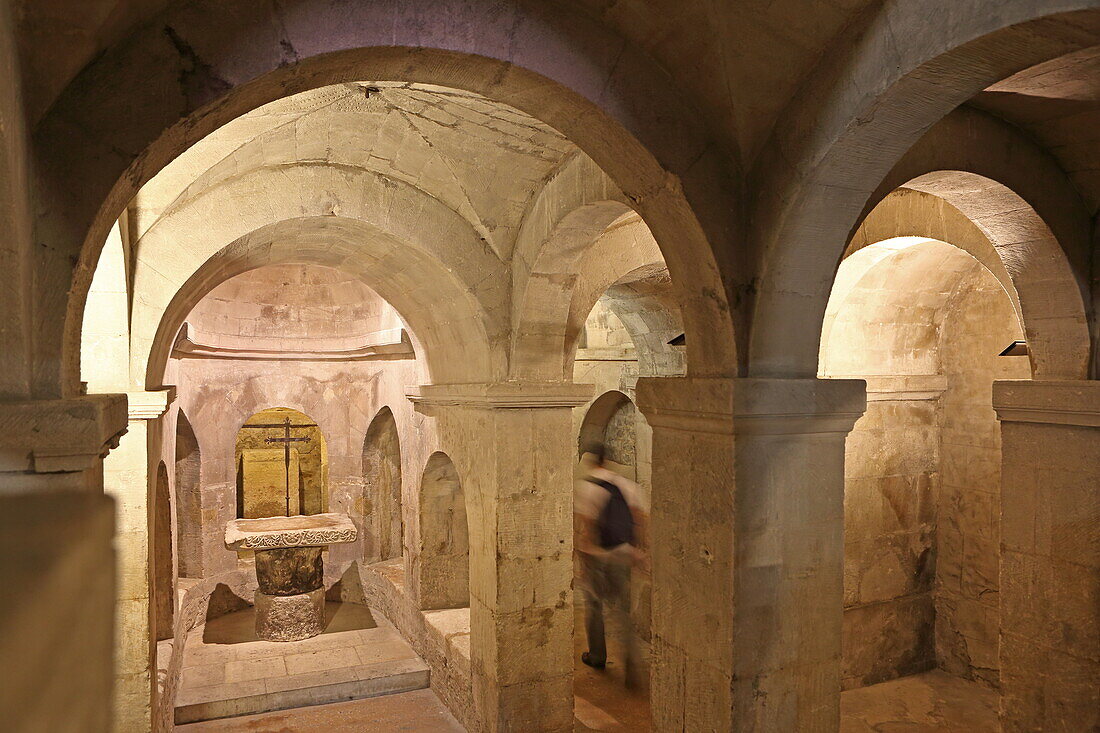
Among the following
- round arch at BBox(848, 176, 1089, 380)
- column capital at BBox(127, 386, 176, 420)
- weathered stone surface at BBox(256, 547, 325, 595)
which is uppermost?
round arch at BBox(848, 176, 1089, 380)

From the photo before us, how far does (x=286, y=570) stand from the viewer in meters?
9.44

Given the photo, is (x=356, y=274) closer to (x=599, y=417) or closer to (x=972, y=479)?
(x=599, y=417)

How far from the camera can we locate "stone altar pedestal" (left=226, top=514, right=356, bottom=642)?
918 centimetres

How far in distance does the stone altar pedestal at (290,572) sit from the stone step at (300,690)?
1.75m

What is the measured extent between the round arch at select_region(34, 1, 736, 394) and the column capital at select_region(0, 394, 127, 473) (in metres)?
0.12

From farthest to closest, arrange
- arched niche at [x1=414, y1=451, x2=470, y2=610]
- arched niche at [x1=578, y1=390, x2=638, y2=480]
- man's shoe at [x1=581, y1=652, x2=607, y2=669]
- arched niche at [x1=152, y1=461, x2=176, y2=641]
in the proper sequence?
arched niche at [x1=578, y1=390, x2=638, y2=480] < man's shoe at [x1=581, y1=652, x2=607, y2=669] < arched niche at [x1=414, y1=451, x2=470, y2=610] < arched niche at [x1=152, y1=461, x2=176, y2=641]

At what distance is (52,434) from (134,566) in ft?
10.3

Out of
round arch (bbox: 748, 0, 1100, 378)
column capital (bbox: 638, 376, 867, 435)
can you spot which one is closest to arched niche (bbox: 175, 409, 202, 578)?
column capital (bbox: 638, 376, 867, 435)

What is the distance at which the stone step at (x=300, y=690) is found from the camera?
22.9ft

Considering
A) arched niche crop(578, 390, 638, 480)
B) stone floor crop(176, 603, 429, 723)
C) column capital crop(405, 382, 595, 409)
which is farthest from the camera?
arched niche crop(578, 390, 638, 480)

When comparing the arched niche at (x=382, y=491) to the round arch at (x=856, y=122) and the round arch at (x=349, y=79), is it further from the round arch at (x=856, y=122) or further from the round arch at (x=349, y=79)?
the round arch at (x=856, y=122)

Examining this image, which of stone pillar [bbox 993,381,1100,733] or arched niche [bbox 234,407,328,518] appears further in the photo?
arched niche [bbox 234,407,328,518]

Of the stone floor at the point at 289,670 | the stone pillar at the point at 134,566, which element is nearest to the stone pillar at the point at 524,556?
the stone floor at the point at 289,670

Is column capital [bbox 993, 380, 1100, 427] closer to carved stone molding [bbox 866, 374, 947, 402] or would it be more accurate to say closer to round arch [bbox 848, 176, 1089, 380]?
round arch [bbox 848, 176, 1089, 380]
